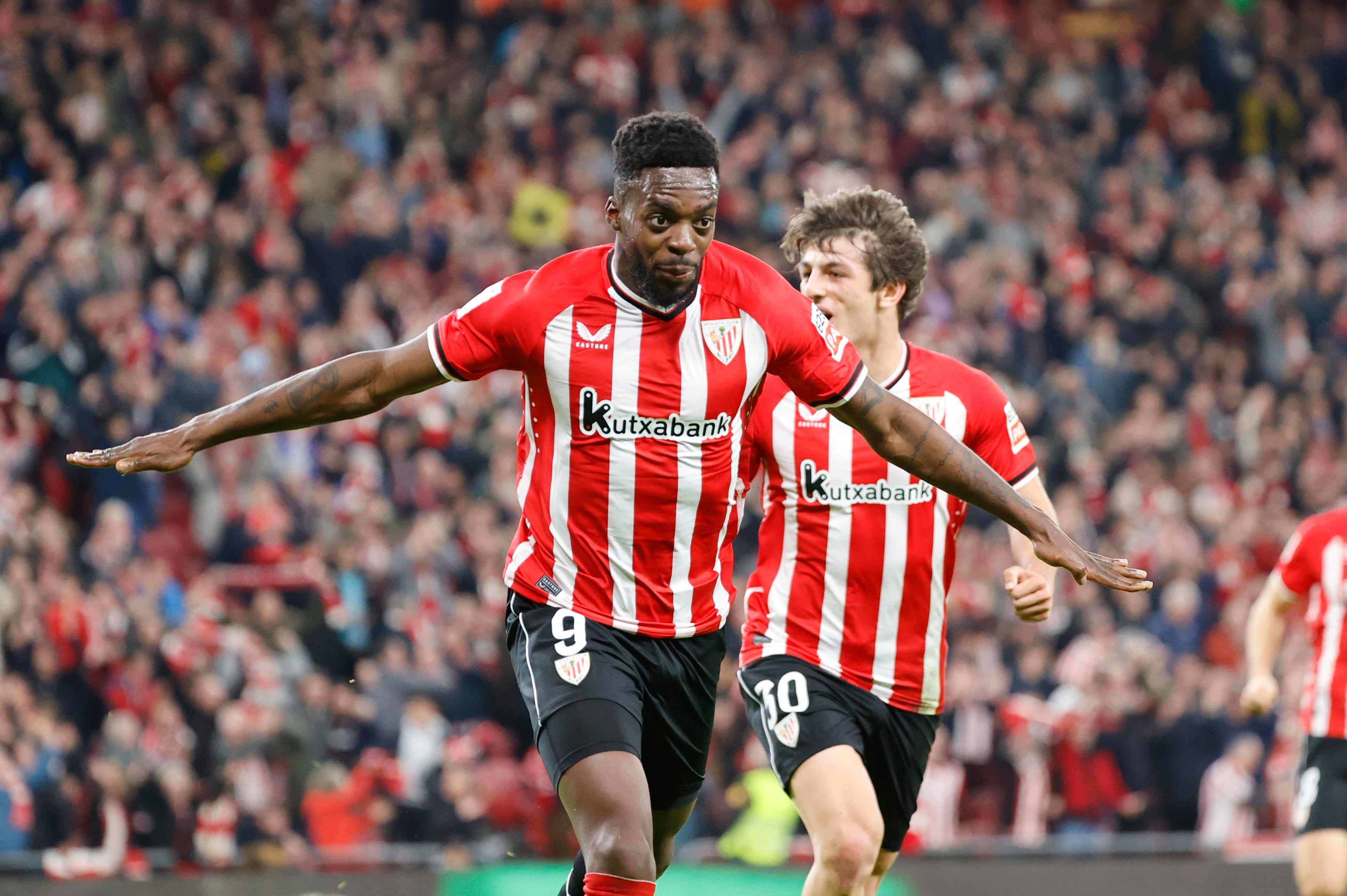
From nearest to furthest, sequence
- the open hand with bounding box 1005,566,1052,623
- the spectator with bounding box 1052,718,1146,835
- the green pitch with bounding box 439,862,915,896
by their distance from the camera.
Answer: the open hand with bounding box 1005,566,1052,623, the green pitch with bounding box 439,862,915,896, the spectator with bounding box 1052,718,1146,835

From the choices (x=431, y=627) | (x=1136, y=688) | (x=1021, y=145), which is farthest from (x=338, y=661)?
(x=1021, y=145)

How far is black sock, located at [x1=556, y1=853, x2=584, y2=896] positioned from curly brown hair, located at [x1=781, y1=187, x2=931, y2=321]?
232 centimetres

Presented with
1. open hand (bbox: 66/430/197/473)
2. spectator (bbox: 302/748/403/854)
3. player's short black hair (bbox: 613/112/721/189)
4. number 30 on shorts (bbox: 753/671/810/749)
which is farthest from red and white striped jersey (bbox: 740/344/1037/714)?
spectator (bbox: 302/748/403/854)

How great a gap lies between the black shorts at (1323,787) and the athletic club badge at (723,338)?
3547 millimetres

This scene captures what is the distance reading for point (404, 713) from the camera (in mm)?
10602

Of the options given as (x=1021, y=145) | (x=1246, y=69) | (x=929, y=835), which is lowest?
(x=929, y=835)

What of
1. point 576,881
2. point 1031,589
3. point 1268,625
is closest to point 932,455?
point 1031,589

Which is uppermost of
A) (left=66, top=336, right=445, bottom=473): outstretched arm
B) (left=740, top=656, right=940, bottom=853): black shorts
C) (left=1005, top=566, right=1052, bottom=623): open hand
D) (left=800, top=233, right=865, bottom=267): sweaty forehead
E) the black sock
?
(left=800, top=233, right=865, bottom=267): sweaty forehead

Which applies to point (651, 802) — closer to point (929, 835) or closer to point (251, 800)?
point (251, 800)

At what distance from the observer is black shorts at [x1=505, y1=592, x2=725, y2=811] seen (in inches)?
179

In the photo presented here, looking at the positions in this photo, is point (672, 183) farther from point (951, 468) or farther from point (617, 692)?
point (617, 692)

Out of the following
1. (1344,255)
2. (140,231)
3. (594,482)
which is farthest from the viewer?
(1344,255)

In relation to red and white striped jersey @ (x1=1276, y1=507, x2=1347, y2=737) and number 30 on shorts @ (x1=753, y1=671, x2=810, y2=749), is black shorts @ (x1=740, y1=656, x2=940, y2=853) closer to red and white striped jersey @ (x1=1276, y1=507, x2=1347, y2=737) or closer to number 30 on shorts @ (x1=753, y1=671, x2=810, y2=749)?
number 30 on shorts @ (x1=753, y1=671, x2=810, y2=749)

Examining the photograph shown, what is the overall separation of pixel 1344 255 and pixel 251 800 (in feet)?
42.5
